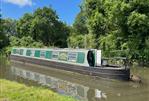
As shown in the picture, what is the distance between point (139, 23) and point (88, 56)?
33.3 ft

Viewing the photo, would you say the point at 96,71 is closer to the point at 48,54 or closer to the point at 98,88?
the point at 98,88

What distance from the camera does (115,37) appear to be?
36969 mm

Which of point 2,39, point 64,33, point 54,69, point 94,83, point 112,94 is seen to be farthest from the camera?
point 64,33

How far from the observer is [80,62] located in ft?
84.5

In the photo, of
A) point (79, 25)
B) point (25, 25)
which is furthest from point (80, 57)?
point (79, 25)

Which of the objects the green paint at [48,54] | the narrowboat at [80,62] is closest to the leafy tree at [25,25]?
the narrowboat at [80,62]

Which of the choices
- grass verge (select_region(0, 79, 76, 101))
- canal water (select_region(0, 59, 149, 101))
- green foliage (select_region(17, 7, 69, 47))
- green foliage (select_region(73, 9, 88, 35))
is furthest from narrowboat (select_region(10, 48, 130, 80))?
green foliage (select_region(73, 9, 88, 35))

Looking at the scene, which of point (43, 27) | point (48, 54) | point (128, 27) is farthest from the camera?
point (43, 27)

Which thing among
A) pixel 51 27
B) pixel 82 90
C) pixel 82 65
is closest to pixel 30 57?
pixel 82 65

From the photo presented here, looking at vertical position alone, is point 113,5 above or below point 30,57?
above

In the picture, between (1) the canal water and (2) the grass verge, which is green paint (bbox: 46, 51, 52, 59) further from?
(2) the grass verge

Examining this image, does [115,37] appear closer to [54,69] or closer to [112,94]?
[54,69]

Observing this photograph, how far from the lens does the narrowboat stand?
22.1 meters

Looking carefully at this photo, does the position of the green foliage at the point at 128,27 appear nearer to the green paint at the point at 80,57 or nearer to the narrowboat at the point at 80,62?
the narrowboat at the point at 80,62
